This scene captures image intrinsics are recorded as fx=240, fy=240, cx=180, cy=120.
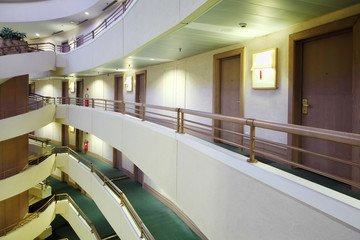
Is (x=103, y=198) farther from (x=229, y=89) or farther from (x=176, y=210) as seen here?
(x=229, y=89)

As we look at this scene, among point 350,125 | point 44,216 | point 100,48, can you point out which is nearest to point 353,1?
point 350,125

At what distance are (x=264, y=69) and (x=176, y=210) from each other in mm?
7821

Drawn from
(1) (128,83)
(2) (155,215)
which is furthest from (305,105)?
(1) (128,83)

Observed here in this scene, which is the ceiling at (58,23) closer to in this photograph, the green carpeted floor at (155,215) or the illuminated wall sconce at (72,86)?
the illuminated wall sconce at (72,86)

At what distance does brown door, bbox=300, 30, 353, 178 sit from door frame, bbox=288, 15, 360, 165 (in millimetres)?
110

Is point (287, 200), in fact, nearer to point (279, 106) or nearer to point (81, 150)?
point (279, 106)

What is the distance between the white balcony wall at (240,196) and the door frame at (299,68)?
6.22ft

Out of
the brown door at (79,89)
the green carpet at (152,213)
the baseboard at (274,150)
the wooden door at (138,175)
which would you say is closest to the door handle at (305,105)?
the baseboard at (274,150)

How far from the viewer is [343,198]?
2162mm

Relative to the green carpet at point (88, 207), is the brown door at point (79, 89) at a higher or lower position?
higher

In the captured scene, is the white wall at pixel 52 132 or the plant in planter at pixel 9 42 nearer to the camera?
the plant in planter at pixel 9 42

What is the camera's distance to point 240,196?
10.6 feet

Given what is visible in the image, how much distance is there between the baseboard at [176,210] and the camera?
30.8 feet

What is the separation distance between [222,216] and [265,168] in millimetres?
1162
